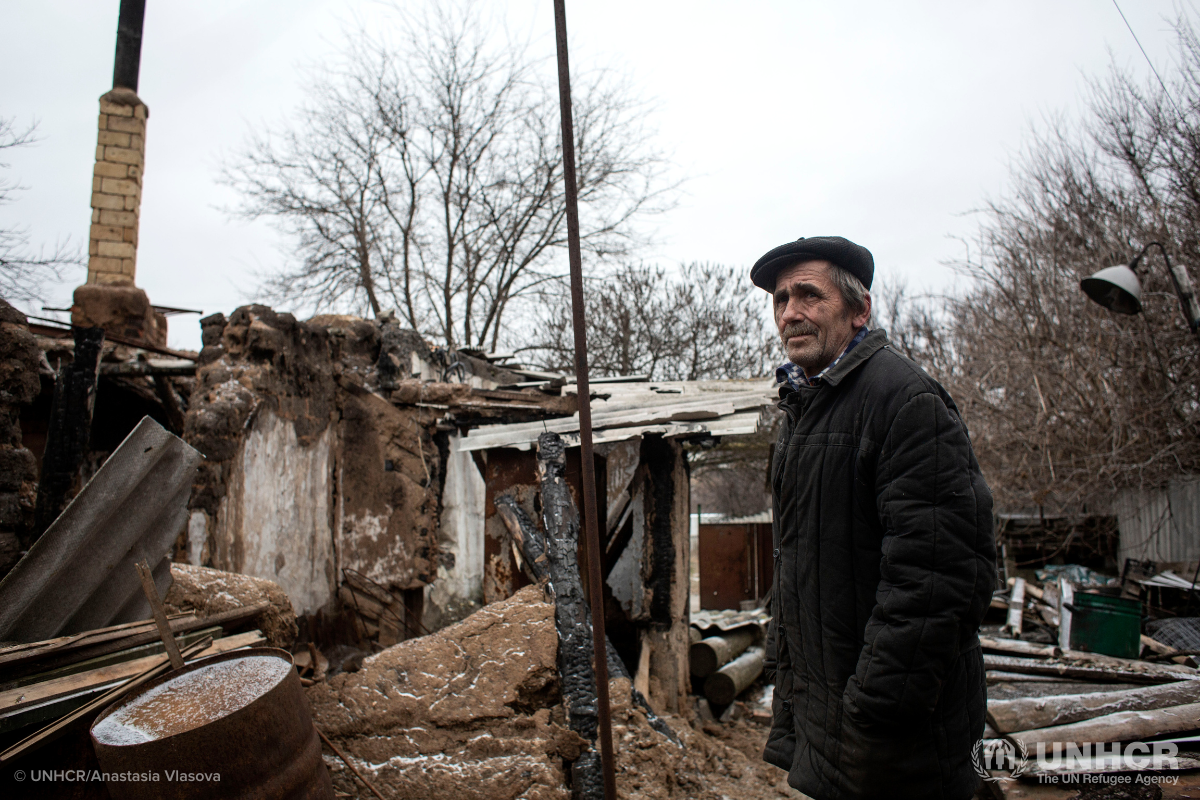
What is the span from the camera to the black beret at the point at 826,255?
75.1 inches

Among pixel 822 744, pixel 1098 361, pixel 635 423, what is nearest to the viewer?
pixel 822 744

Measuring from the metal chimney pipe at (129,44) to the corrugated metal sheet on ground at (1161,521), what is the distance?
16760 millimetres

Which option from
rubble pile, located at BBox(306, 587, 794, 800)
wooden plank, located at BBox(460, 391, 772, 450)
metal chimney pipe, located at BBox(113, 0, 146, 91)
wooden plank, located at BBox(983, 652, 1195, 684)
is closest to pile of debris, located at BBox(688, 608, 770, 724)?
wooden plank, located at BBox(983, 652, 1195, 684)

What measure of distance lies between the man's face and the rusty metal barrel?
1.94 metres

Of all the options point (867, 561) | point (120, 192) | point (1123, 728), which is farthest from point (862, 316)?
point (120, 192)

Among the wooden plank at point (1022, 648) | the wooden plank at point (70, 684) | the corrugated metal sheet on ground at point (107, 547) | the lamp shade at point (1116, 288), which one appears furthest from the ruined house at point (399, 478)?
the wooden plank at point (1022, 648)

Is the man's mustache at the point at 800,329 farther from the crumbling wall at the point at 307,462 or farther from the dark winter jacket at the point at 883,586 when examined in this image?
the crumbling wall at the point at 307,462

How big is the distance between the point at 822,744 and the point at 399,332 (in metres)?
6.46

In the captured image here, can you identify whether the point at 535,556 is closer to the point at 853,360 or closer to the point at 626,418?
the point at 626,418

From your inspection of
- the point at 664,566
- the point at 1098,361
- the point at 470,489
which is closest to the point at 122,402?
the point at 470,489

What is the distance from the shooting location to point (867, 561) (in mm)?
1649

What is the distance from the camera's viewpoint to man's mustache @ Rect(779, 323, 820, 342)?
6.24ft

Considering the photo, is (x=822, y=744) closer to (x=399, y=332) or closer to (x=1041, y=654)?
(x=1041, y=654)

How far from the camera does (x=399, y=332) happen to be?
23.9 feet
